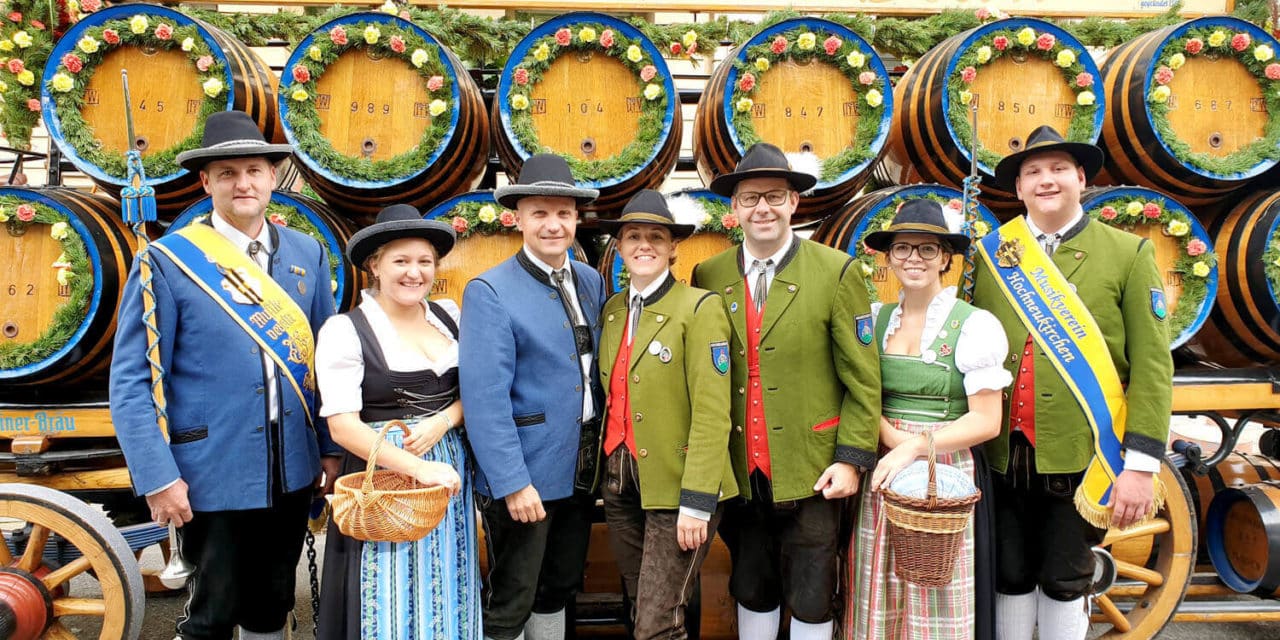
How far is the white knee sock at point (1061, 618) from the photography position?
2709 millimetres

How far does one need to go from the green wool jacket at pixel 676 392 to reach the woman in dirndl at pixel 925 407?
584mm

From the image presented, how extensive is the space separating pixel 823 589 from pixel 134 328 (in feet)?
8.39

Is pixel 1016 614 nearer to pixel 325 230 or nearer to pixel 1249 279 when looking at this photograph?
pixel 1249 279

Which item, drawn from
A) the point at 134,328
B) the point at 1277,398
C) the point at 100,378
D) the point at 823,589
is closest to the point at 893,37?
the point at 1277,398

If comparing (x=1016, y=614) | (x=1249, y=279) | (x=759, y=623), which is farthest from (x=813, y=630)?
(x=1249, y=279)

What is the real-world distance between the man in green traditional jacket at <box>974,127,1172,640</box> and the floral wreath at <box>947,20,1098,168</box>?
0.82m

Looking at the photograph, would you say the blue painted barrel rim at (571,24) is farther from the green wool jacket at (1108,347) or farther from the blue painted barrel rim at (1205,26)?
the blue painted barrel rim at (1205,26)

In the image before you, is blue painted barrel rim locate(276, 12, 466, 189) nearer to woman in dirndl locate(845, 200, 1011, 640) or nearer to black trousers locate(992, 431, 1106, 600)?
woman in dirndl locate(845, 200, 1011, 640)

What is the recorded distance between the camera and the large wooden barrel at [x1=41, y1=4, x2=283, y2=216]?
10.5 feet

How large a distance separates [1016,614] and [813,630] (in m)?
0.92

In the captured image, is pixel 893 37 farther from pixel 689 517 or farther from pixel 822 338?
pixel 689 517

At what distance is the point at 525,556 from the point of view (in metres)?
2.46

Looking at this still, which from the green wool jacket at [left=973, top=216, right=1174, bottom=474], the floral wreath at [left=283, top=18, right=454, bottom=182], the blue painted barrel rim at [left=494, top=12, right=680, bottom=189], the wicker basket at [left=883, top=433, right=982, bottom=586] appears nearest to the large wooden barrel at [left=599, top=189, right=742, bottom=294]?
the blue painted barrel rim at [left=494, top=12, right=680, bottom=189]

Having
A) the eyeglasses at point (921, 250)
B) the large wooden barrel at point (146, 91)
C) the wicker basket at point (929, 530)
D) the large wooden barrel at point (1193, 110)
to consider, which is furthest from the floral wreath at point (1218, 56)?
the large wooden barrel at point (146, 91)
